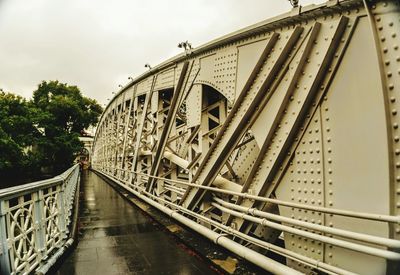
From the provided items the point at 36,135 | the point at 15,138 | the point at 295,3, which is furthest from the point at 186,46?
the point at 36,135

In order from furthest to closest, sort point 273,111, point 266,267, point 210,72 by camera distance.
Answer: point 210,72, point 273,111, point 266,267

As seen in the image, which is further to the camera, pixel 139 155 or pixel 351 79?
pixel 139 155

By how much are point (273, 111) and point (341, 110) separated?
98 cm

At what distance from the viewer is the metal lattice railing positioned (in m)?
3.15

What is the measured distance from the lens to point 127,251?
502cm

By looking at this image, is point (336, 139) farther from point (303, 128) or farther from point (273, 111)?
point (273, 111)

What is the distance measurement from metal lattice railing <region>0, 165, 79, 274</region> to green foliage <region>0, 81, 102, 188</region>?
19379 millimetres

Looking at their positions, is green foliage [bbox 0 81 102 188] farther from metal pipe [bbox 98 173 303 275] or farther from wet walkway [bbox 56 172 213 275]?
metal pipe [bbox 98 173 303 275]

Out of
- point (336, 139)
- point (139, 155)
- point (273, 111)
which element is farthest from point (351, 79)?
point (139, 155)

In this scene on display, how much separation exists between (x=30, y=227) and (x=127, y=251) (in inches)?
66.7

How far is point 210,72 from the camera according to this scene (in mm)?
5898

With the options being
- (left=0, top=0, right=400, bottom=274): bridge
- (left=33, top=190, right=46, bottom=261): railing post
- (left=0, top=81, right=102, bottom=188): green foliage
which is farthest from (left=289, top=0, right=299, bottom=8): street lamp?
(left=0, top=81, right=102, bottom=188): green foliage

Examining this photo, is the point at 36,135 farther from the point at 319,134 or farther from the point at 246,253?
the point at 319,134

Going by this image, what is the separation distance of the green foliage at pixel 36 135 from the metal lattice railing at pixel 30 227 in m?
19.4
